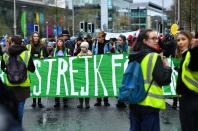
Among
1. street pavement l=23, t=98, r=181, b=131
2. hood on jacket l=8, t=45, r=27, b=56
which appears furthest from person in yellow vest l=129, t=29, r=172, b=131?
street pavement l=23, t=98, r=181, b=131

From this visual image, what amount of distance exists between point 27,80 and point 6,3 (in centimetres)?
10192

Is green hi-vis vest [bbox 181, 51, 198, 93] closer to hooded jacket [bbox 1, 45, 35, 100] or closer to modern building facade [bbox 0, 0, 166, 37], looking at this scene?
hooded jacket [bbox 1, 45, 35, 100]

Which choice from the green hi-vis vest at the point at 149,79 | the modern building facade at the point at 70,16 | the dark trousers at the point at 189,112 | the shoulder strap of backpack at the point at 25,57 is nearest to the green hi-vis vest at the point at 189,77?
the dark trousers at the point at 189,112

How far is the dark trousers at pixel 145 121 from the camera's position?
5.59 m

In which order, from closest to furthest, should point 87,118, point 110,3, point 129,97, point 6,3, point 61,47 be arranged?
point 129,97, point 87,118, point 61,47, point 6,3, point 110,3

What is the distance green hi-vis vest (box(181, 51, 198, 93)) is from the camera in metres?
5.62

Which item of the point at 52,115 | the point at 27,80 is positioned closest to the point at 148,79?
the point at 27,80

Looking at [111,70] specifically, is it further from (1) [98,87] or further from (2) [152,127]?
(2) [152,127]

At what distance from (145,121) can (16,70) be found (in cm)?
311

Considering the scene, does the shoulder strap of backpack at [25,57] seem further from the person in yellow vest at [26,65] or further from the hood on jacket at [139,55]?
the hood on jacket at [139,55]

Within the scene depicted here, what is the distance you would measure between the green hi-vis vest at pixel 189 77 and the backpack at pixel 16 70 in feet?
10.4

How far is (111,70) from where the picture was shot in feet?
39.7

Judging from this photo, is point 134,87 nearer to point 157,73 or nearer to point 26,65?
point 157,73

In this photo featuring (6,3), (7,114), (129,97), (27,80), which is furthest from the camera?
(6,3)
